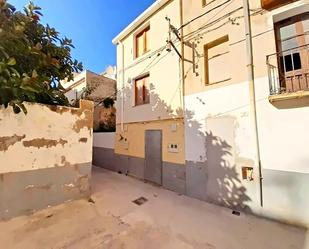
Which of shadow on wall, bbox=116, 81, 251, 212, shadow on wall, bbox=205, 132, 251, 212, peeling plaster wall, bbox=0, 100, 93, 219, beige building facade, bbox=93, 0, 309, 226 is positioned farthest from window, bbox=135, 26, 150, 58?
shadow on wall, bbox=205, 132, 251, 212

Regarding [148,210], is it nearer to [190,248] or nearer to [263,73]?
[190,248]

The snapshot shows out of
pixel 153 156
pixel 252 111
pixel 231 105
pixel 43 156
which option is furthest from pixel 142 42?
pixel 43 156

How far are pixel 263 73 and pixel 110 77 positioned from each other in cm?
1538

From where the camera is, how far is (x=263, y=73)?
608 cm

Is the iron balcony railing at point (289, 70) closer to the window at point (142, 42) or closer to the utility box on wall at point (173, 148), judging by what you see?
the utility box on wall at point (173, 148)

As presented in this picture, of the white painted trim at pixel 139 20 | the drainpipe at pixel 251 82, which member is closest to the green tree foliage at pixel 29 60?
the white painted trim at pixel 139 20

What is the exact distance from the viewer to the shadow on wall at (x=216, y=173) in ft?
21.2

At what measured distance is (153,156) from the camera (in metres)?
9.58

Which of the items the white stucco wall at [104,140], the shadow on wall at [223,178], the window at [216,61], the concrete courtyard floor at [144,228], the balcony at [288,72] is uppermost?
the window at [216,61]

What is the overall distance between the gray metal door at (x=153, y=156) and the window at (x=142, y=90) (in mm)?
1683

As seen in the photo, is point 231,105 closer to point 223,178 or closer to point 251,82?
point 251,82

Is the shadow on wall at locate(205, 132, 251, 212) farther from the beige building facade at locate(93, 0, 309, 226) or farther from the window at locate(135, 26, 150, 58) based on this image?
the window at locate(135, 26, 150, 58)

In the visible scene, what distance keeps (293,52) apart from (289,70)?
0.51 m

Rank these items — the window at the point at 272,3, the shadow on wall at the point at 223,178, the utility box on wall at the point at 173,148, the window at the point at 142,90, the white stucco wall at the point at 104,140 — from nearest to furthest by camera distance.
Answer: the window at the point at 272,3 < the shadow on wall at the point at 223,178 < the utility box on wall at the point at 173,148 < the window at the point at 142,90 < the white stucco wall at the point at 104,140
